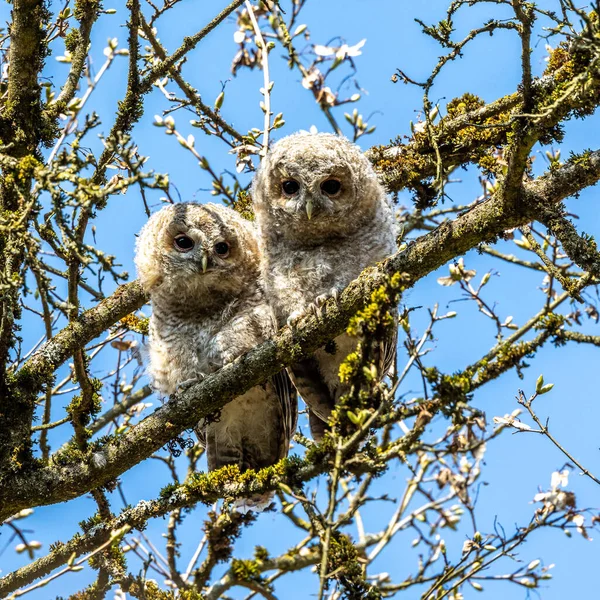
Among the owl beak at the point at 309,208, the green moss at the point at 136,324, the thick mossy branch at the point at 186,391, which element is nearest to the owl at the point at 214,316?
the green moss at the point at 136,324

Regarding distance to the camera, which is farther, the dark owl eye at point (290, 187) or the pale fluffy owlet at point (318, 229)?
the dark owl eye at point (290, 187)

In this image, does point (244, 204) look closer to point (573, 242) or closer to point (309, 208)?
point (309, 208)

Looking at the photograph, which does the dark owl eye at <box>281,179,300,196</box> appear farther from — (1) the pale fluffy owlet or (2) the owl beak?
(2) the owl beak

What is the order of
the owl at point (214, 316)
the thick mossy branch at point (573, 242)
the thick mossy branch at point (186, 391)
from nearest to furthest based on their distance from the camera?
the thick mossy branch at point (573, 242) < the thick mossy branch at point (186, 391) < the owl at point (214, 316)

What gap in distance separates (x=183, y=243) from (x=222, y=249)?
8.9 inches

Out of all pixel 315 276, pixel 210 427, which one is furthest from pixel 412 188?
pixel 210 427

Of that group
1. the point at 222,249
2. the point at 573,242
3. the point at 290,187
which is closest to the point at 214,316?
the point at 222,249

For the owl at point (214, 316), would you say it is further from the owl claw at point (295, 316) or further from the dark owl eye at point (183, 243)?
the owl claw at point (295, 316)

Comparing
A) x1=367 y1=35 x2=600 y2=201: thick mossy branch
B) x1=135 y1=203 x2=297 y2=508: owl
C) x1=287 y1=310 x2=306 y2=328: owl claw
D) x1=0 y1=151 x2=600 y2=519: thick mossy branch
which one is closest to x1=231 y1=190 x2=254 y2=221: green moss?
x1=135 y1=203 x2=297 y2=508: owl

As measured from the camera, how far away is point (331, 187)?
437cm

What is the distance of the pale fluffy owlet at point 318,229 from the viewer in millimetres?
4148

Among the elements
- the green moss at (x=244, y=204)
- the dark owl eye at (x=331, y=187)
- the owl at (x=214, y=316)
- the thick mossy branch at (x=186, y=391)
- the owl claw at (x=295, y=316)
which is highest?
the green moss at (x=244, y=204)

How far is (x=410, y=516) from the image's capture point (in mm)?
3564

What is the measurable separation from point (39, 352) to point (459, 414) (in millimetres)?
2086
